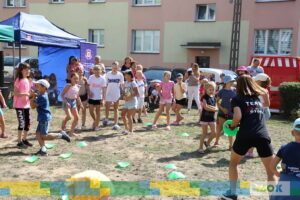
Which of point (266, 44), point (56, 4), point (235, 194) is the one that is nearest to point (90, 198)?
point (235, 194)

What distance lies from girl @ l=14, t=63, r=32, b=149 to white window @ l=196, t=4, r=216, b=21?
1526 centimetres

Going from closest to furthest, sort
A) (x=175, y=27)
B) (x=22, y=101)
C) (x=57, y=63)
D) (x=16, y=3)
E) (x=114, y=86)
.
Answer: (x=22, y=101) → (x=114, y=86) → (x=57, y=63) → (x=175, y=27) → (x=16, y=3)

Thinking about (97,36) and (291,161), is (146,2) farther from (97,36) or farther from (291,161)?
(291,161)

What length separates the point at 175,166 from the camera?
5.50 meters

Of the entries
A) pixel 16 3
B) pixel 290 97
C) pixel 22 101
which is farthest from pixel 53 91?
pixel 16 3

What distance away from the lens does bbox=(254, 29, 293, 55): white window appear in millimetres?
17984

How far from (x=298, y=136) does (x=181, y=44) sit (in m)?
17.7

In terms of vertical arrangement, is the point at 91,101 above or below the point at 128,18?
below

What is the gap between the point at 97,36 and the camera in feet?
75.4

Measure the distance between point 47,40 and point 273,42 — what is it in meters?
12.7

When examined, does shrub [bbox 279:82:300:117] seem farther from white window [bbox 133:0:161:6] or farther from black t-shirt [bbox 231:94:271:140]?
white window [bbox 133:0:161:6]

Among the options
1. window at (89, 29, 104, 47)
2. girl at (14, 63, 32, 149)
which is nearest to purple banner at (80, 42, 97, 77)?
girl at (14, 63, 32, 149)

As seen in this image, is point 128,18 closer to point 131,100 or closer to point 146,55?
point 146,55

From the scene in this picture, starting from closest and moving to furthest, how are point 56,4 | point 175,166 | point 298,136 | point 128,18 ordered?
point 298,136 → point 175,166 → point 128,18 → point 56,4
